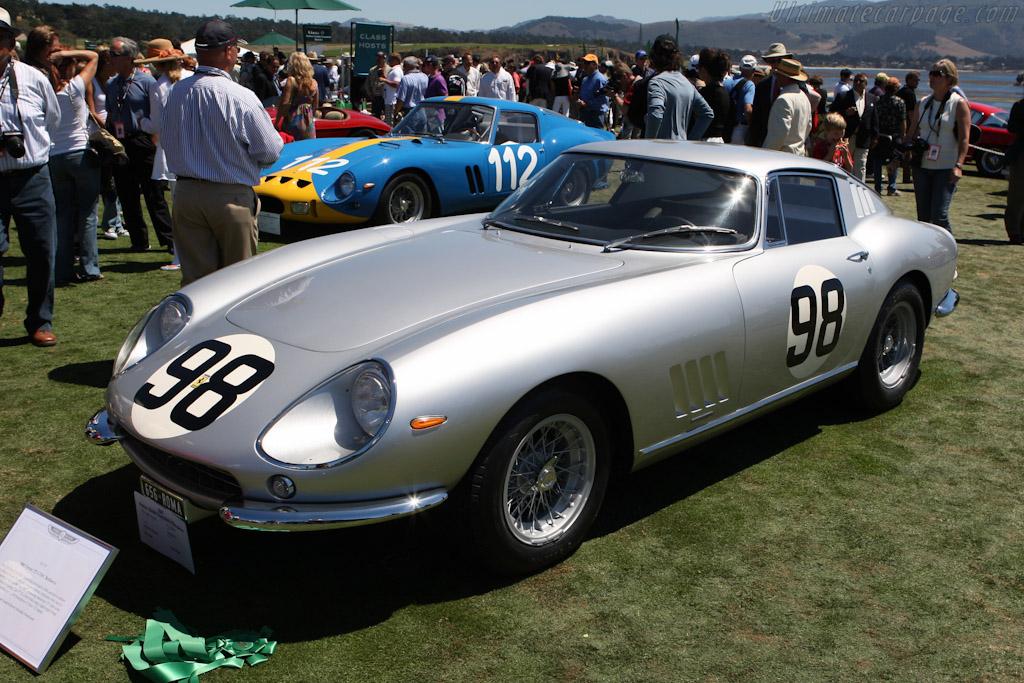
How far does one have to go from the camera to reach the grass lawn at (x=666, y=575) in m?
2.61

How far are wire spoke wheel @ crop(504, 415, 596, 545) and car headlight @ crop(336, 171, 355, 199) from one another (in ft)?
18.0

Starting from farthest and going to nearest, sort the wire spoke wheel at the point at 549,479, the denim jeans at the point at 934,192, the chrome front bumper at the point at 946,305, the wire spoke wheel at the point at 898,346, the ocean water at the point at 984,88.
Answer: the ocean water at the point at 984,88, the denim jeans at the point at 934,192, the chrome front bumper at the point at 946,305, the wire spoke wheel at the point at 898,346, the wire spoke wheel at the point at 549,479

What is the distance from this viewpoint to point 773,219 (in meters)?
3.98

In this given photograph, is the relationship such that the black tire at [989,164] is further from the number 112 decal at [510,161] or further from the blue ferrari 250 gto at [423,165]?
the number 112 decal at [510,161]

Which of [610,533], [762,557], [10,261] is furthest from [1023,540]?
[10,261]

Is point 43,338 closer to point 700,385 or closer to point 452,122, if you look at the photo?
point 700,385

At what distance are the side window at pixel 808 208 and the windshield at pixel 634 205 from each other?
0.78 ft

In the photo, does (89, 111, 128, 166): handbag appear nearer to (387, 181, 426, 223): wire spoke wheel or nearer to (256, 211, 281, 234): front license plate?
(256, 211, 281, 234): front license plate

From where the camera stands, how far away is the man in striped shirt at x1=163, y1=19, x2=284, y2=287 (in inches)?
174

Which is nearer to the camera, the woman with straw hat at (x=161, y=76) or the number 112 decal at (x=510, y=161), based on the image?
the woman with straw hat at (x=161, y=76)

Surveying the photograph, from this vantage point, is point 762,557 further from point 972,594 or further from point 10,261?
point 10,261

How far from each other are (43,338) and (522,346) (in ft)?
12.7

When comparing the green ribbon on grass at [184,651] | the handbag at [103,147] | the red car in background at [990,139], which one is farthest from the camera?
the red car in background at [990,139]

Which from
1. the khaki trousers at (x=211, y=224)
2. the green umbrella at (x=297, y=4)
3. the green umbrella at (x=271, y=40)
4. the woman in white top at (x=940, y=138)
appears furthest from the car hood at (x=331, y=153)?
the green umbrella at (x=271, y=40)
